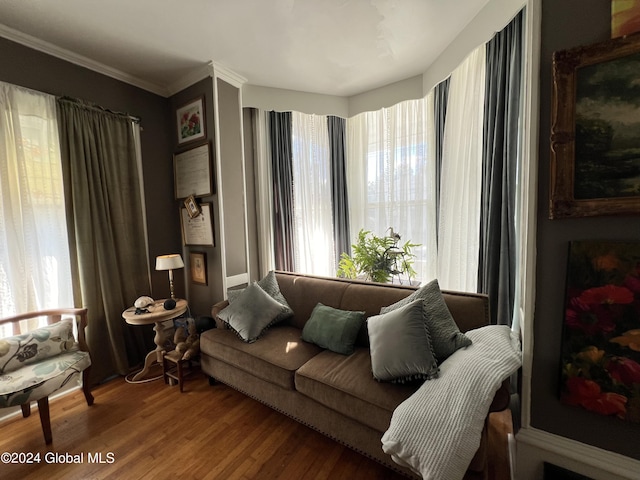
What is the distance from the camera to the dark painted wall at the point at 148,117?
204cm

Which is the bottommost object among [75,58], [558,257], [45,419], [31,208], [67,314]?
[45,419]

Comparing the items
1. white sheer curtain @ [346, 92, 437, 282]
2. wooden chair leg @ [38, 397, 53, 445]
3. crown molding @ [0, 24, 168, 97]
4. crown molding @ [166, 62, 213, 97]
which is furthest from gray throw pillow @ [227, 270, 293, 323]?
crown molding @ [0, 24, 168, 97]

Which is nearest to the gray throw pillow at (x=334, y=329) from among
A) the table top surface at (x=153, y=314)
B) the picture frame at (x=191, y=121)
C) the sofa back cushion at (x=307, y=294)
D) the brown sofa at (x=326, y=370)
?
the brown sofa at (x=326, y=370)

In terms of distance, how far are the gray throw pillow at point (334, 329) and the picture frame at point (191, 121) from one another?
200 centimetres

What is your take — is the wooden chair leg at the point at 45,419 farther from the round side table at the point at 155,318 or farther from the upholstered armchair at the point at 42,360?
the round side table at the point at 155,318

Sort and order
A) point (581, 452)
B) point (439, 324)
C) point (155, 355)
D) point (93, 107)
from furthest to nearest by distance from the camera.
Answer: point (155, 355) → point (93, 107) → point (439, 324) → point (581, 452)

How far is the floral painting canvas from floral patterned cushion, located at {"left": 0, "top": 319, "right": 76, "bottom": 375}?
9.60 feet

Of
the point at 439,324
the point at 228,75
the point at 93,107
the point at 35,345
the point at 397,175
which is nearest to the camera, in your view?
the point at 439,324

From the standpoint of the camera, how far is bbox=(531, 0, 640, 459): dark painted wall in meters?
1.01

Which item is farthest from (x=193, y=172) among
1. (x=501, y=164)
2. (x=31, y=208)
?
(x=501, y=164)

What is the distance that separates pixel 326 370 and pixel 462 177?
6.12 feet

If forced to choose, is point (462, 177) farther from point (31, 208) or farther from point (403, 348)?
point (31, 208)

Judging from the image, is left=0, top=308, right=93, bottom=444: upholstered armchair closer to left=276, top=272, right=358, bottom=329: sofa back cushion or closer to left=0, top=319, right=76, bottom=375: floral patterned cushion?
left=0, top=319, right=76, bottom=375: floral patterned cushion

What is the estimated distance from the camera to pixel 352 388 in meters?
1.40
